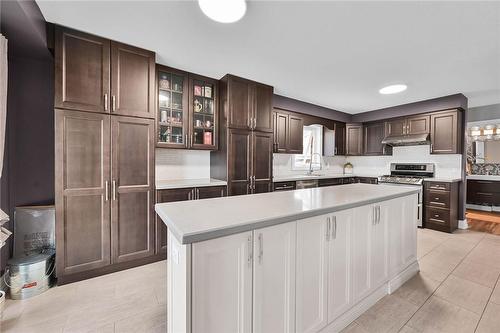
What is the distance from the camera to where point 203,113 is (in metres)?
3.35

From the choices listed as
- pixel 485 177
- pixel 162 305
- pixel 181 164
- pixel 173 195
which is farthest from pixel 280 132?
pixel 485 177

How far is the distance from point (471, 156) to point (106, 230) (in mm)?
8476

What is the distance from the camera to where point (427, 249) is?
10.5 feet

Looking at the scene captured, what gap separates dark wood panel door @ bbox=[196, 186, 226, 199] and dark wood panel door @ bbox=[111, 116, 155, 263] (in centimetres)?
59

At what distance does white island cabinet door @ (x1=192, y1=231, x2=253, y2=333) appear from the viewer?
3.38 feet

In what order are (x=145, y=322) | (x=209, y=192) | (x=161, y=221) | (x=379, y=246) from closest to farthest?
(x=145, y=322) < (x=379, y=246) < (x=161, y=221) < (x=209, y=192)

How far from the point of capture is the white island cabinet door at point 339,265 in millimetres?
1567

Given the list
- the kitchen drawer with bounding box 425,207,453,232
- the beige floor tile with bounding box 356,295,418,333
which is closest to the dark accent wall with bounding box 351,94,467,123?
the kitchen drawer with bounding box 425,207,453,232

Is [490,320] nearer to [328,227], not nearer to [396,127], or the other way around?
[328,227]

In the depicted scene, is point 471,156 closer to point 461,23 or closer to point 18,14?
point 461,23

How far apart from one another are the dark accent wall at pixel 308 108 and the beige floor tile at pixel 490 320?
367 cm

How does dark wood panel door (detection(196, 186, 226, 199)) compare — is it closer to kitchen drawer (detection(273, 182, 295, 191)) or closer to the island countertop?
kitchen drawer (detection(273, 182, 295, 191))

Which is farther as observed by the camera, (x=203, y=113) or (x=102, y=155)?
(x=203, y=113)

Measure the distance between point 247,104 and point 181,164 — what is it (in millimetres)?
1382
